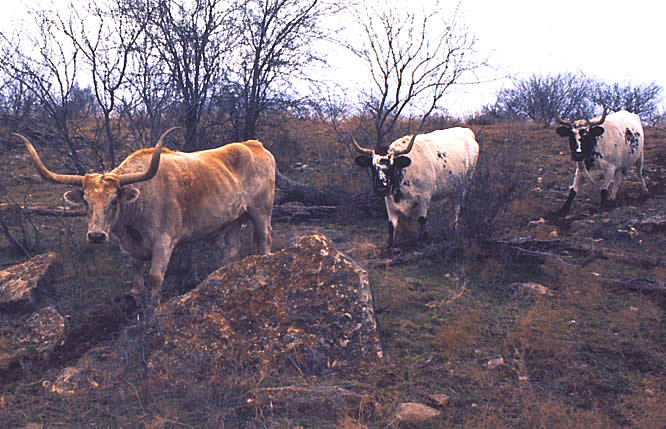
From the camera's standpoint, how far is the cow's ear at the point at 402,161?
7.35 metres

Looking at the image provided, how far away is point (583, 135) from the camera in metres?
9.52

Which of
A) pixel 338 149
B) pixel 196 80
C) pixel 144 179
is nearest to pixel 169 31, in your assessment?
pixel 196 80

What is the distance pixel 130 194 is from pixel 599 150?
8.16 meters

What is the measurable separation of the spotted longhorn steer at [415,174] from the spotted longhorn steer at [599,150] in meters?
2.32

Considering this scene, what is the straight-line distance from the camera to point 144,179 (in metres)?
5.14

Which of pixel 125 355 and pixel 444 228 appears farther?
pixel 444 228

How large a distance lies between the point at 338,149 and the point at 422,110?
3.65 meters

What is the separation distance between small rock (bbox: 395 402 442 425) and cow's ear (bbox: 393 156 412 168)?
4.35m

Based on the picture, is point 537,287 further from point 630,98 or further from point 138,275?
point 630,98

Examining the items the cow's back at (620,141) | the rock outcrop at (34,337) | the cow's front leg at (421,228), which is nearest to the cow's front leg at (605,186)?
the cow's back at (620,141)

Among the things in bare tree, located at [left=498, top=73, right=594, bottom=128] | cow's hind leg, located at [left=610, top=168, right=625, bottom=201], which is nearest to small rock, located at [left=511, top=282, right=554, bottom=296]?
cow's hind leg, located at [left=610, top=168, right=625, bottom=201]

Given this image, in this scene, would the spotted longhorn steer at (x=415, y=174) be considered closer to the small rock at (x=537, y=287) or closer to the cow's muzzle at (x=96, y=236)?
the small rock at (x=537, y=287)

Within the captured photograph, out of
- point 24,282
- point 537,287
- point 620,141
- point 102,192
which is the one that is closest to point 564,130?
point 620,141

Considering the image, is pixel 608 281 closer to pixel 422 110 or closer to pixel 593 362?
pixel 593 362
